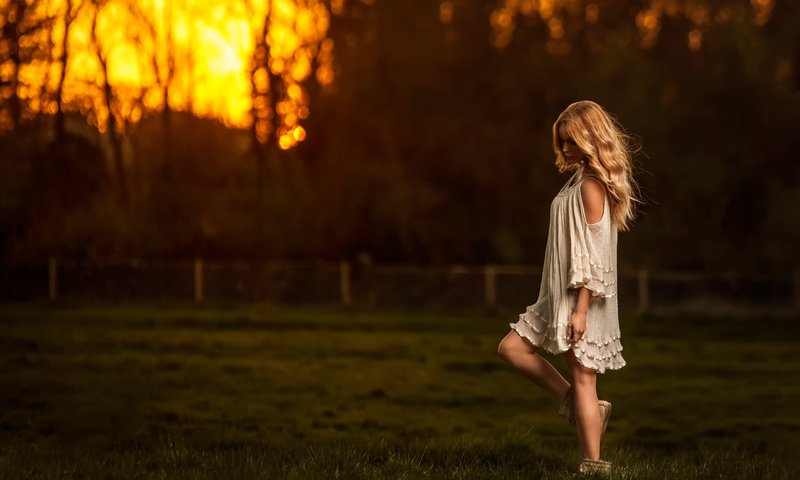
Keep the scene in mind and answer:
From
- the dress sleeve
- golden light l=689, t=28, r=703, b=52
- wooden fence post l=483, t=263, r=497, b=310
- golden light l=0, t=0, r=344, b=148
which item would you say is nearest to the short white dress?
the dress sleeve

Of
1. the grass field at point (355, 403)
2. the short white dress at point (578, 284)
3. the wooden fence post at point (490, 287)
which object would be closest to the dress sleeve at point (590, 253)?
the short white dress at point (578, 284)

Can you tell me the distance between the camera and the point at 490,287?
3036 cm

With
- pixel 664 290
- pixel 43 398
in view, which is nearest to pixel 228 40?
→ pixel 664 290

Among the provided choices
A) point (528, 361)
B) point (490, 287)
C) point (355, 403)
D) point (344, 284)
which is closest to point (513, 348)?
point (528, 361)

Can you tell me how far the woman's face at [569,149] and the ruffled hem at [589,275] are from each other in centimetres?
51

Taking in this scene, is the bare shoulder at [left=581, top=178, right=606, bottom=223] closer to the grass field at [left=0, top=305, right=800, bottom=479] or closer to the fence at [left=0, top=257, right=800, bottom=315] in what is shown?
the grass field at [left=0, top=305, right=800, bottom=479]

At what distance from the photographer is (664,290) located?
29.4 m

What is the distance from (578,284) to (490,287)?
2439cm

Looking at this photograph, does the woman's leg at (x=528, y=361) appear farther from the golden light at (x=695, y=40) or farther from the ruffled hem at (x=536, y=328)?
the golden light at (x=695, y=40)

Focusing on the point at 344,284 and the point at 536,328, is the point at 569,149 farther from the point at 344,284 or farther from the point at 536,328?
the point at 344,284

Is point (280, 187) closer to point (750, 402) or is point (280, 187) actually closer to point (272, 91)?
point (272, 91)

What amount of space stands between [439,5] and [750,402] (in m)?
19.5

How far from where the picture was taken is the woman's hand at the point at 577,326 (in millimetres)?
6035

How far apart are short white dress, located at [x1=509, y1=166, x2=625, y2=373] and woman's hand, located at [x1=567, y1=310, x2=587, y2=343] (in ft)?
0.10
